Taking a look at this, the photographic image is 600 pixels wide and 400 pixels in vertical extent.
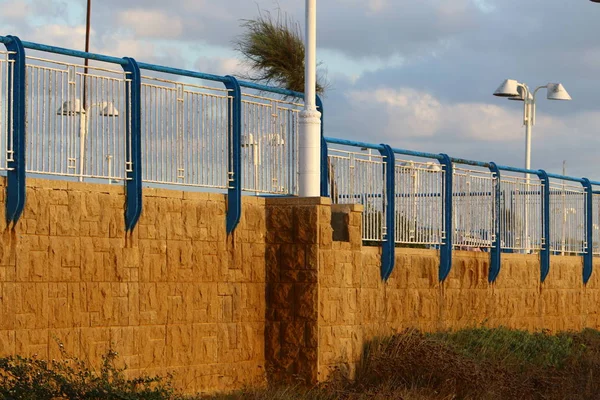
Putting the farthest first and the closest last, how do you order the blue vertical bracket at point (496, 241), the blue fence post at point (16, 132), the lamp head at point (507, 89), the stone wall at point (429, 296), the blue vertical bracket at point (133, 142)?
the lamp head at point (507, 89) → the blue vertical bracket at point (496, 241) → the stone wall at point (429, 296) → the blue vertical bracket at point (133, 142) → the blue fence post at point (16, 132)

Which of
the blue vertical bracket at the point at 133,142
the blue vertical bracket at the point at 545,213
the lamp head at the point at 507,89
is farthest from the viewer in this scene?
the lamp head at the point at 507,89

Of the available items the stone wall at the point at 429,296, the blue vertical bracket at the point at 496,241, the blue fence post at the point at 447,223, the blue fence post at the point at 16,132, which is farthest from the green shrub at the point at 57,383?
the blue vertical bracket at the point at 496,241

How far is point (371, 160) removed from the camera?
58.4 feet

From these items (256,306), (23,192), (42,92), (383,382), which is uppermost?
(42,92)

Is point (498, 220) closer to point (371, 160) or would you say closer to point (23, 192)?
point (371, 160)

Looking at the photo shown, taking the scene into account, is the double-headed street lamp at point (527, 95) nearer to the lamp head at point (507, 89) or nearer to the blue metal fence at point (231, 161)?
the lamp head at point (507, 89)

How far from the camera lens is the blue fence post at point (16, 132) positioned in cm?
1191

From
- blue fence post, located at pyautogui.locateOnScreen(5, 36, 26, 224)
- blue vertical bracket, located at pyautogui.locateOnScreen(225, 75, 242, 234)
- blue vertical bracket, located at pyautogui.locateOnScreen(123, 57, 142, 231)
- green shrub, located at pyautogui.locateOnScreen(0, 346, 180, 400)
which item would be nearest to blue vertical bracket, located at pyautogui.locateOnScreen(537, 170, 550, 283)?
blue vertical bracket, located at pyautogui.locateOnScreen(225, 75, 242, 234)

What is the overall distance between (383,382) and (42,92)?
5809 millimetres

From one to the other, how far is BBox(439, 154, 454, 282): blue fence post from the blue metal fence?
16mm

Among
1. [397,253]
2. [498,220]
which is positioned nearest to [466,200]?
[498,220]

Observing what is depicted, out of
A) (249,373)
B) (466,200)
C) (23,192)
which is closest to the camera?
(23,192)

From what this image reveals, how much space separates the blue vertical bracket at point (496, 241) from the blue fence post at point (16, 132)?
1057cm

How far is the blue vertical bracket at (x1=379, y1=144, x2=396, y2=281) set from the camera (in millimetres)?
17641
